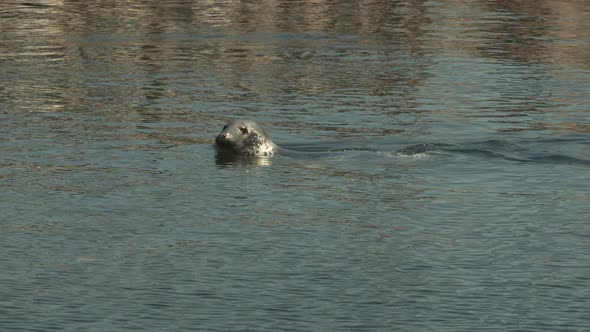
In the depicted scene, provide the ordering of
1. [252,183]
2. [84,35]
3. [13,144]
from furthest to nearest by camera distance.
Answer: [84,35] < [13,144] < [252,183]

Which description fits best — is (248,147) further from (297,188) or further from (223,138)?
(297,188)

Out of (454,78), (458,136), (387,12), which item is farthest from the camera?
(387,12)

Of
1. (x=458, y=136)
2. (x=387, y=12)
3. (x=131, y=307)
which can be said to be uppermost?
(x=131, y=307)

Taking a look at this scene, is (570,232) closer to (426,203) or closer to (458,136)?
(426,203)

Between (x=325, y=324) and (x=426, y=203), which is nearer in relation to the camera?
(x=325, y=324)

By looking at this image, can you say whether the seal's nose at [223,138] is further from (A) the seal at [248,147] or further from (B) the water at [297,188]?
(B) the water at [297,188]

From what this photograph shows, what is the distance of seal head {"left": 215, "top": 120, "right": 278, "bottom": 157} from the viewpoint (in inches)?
788

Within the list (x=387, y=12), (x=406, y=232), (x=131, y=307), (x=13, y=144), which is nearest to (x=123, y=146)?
(x=13, y=144)

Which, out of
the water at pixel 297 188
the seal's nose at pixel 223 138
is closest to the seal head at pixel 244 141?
the seal's nose at pixel 223 138

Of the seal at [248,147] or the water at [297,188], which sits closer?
the water at [297,188]

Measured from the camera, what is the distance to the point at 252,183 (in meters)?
17.9

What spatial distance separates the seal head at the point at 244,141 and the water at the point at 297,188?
1.40 ft

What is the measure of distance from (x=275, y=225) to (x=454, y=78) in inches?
554

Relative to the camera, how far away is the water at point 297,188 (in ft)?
40.1
